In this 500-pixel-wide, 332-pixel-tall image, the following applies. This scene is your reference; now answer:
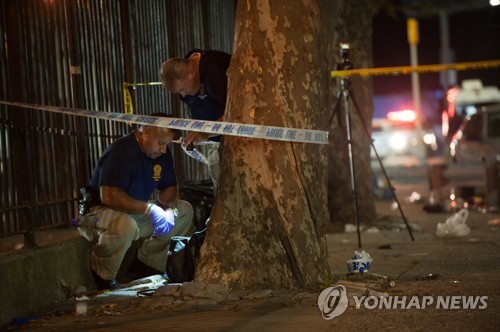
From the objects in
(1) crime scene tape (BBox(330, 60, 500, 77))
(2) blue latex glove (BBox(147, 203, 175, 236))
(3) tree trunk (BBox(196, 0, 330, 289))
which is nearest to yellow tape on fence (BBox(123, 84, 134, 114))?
(2) blue latex glove (BBox(147, 203, 175, 236))

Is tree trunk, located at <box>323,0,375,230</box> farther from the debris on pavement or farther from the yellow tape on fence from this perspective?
the debris on pavement

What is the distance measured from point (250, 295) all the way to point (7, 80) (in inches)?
96.9

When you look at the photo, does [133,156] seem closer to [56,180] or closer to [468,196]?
[56,180]

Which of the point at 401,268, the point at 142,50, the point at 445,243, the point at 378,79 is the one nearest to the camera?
the point at 401,268

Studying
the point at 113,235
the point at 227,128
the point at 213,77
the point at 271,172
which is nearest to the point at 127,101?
the point at 213,77

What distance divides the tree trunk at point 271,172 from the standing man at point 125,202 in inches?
34.5

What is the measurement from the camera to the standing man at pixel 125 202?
5.98m

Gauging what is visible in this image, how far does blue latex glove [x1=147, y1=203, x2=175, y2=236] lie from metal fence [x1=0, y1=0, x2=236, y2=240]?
2.36ft

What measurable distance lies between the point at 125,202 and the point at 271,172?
1330 millimetres

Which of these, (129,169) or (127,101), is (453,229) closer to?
(127,101)

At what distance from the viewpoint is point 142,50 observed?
7.71 metres

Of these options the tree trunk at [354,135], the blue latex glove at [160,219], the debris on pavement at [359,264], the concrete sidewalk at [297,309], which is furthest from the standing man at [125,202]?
the tree trunk at [354,135]

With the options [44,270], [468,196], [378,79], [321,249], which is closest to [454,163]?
[468,196]

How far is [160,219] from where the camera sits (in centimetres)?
631
